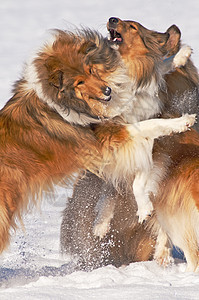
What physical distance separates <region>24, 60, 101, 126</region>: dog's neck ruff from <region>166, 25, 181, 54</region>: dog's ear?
1.15m

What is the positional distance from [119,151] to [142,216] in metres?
0.61

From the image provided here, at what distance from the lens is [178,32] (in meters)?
4.56

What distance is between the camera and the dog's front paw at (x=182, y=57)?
4504 mm

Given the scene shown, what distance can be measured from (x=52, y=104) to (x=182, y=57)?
1.46 m

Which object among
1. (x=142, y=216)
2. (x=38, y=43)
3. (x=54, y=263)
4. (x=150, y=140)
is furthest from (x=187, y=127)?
(x=54, y=263)

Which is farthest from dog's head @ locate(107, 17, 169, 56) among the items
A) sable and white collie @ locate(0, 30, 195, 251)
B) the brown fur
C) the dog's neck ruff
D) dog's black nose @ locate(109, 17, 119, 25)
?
the dog's neck ruff

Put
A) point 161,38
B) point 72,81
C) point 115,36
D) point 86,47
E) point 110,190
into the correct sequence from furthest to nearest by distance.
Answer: point 110,190 → point 161,38 → point 115,36 → point 86,47 → point 72,81

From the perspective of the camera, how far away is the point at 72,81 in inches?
152

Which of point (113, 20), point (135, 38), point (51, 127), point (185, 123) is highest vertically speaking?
point (113, 20)

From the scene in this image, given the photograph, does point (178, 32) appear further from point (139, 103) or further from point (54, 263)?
point (54, 263)

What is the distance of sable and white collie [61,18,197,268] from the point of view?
423 centimetres

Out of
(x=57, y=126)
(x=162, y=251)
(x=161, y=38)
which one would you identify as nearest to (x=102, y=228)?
(x=162, y=251)

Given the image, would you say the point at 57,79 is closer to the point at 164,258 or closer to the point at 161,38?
the point at 161,38

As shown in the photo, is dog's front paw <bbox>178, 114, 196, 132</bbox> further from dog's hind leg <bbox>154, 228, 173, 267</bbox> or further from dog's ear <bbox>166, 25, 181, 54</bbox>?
dog's hind leg <bbox>154, 228, 173, 267</bbox>
